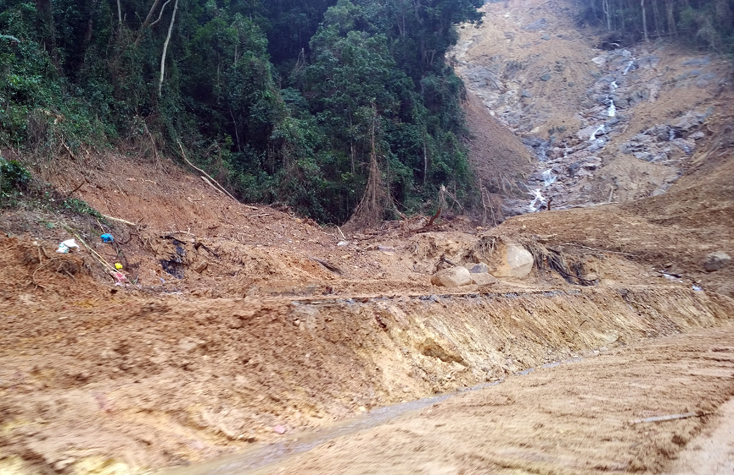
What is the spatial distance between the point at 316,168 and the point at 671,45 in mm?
30208

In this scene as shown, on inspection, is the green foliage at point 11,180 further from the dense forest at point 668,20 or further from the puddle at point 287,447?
the dense forest at point 668,20

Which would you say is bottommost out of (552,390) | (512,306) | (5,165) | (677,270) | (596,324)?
(677,270)

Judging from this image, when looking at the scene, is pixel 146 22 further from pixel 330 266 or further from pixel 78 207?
pixel 330 266

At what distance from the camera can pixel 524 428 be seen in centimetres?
345

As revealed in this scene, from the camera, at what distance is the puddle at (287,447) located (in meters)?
4.16

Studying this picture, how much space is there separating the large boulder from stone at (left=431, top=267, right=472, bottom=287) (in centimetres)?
310

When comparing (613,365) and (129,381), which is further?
(613,365)

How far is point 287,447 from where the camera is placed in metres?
4.66

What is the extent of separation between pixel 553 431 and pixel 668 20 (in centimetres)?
4051

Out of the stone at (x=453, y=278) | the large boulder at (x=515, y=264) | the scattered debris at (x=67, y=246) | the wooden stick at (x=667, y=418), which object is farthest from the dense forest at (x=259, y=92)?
the wooden stick at (x=667, y=418)

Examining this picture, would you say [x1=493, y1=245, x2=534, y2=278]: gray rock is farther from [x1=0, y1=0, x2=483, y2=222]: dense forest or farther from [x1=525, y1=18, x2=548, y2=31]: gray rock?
[x1=525, y1=18, x2=548, y2=31]: gray rock

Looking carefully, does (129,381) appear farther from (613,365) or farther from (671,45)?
(671,45)

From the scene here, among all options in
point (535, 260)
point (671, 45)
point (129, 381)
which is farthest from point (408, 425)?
point (671, 45)

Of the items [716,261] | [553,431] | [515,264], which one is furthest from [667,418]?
[716,261]
